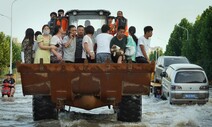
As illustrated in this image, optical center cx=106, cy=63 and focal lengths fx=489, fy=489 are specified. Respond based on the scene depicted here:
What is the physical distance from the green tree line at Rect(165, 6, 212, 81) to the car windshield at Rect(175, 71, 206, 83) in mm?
26003

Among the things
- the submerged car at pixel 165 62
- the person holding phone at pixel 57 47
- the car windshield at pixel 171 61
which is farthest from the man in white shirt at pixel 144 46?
the car windshield at pixel 171 61

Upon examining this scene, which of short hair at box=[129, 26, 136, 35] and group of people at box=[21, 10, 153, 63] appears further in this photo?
short hair at box=[129, 26, 136, 35]

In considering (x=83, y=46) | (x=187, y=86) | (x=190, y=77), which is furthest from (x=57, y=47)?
(x=190, y=77)

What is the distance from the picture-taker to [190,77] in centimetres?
2081

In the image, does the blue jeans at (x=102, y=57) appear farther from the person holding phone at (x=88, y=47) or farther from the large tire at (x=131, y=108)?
the large tire at (x=131, y=108)

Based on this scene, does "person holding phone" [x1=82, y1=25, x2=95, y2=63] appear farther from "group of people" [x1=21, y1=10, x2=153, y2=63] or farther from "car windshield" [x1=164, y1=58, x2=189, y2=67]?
"car windshield" [x1=164, y1=58, x2=189, y2=67]

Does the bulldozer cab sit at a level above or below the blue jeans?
above

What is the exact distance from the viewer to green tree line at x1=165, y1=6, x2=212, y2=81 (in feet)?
153

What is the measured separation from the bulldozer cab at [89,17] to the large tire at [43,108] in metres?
3.56

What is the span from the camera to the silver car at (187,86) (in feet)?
66.5

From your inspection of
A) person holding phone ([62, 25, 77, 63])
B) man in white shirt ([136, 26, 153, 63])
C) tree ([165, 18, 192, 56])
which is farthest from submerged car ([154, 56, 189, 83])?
tree ([165, 18, 192, 56])

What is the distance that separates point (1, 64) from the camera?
225 feet

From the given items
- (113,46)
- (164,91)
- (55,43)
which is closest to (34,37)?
(55,43)

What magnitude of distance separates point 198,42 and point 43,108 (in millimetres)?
39567
